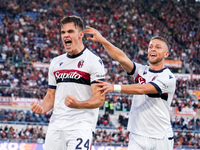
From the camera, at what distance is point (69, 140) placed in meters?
5.28

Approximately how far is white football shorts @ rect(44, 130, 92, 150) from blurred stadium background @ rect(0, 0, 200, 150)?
9.49 m

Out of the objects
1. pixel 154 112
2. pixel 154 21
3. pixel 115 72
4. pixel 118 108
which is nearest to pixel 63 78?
pixel 154 112

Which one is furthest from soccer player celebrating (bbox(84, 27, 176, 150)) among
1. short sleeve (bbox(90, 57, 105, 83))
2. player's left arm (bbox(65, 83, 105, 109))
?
player's left arm (bbox(65, 83, 105, 109))

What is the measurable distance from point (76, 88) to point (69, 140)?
697 millimetres

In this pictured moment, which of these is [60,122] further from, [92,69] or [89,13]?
[89,13]

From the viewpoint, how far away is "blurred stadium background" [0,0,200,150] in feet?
66.4

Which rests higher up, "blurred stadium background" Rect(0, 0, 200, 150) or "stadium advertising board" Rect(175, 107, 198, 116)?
"blurred stadium background" Rect(0, 0, 200, 150)

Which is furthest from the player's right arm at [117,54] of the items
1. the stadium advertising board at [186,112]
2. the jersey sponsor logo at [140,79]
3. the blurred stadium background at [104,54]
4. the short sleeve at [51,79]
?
the stadium advertising board at [186,112]

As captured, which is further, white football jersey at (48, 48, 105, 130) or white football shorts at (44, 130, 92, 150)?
white football jersey at (48, 48, 105, 130)

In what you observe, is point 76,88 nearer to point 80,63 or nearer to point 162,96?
point 80,63

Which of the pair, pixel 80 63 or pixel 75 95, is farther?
pixel 80 63

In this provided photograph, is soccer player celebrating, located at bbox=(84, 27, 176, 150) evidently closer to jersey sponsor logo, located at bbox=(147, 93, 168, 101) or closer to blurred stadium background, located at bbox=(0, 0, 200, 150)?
jersey sponsor logo, located at bbox=(147, 93, 168, 101)

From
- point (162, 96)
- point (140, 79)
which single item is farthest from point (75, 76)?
point (162, 96)

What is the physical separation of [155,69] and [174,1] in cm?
3503
